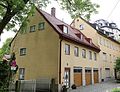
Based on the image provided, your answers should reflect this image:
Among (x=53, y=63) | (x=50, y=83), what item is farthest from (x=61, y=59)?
(x=50, y=83)

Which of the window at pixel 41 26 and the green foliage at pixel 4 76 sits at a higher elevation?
the window at pixel 41 26

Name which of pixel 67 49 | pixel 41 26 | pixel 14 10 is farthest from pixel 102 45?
pixel 14 10

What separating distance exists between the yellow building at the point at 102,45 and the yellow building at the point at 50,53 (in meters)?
6.30

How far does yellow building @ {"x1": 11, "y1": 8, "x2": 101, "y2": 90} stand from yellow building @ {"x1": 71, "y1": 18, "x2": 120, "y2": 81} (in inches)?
248

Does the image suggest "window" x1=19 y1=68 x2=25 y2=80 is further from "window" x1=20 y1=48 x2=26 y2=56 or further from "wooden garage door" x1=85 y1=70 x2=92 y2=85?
"wooden garage door" x1=85 y1=70 x2=92 y2=85

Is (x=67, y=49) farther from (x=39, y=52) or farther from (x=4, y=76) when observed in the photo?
(x=4, y=76)

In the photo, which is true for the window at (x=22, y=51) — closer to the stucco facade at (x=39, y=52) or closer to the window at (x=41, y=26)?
the stucco facade at (x=39, y=52)

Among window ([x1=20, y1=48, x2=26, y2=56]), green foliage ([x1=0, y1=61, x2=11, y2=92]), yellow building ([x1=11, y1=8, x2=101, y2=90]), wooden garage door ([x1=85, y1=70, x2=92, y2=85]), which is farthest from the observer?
wooden garage door ([x1=85, y1=70, x2=92, y2=85])

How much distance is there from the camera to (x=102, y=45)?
36188mm

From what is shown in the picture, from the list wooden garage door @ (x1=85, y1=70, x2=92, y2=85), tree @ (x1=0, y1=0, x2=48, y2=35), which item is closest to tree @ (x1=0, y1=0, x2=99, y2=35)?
tree @ (x1=0, y1=0, x2=48, y2=35)

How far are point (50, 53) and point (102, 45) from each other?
16210mm

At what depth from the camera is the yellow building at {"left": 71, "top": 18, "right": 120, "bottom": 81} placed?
34.0m

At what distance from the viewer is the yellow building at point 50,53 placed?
22047mm

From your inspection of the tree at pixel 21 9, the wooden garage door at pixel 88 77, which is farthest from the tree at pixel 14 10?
the wooden garage door at pixel 88 77
